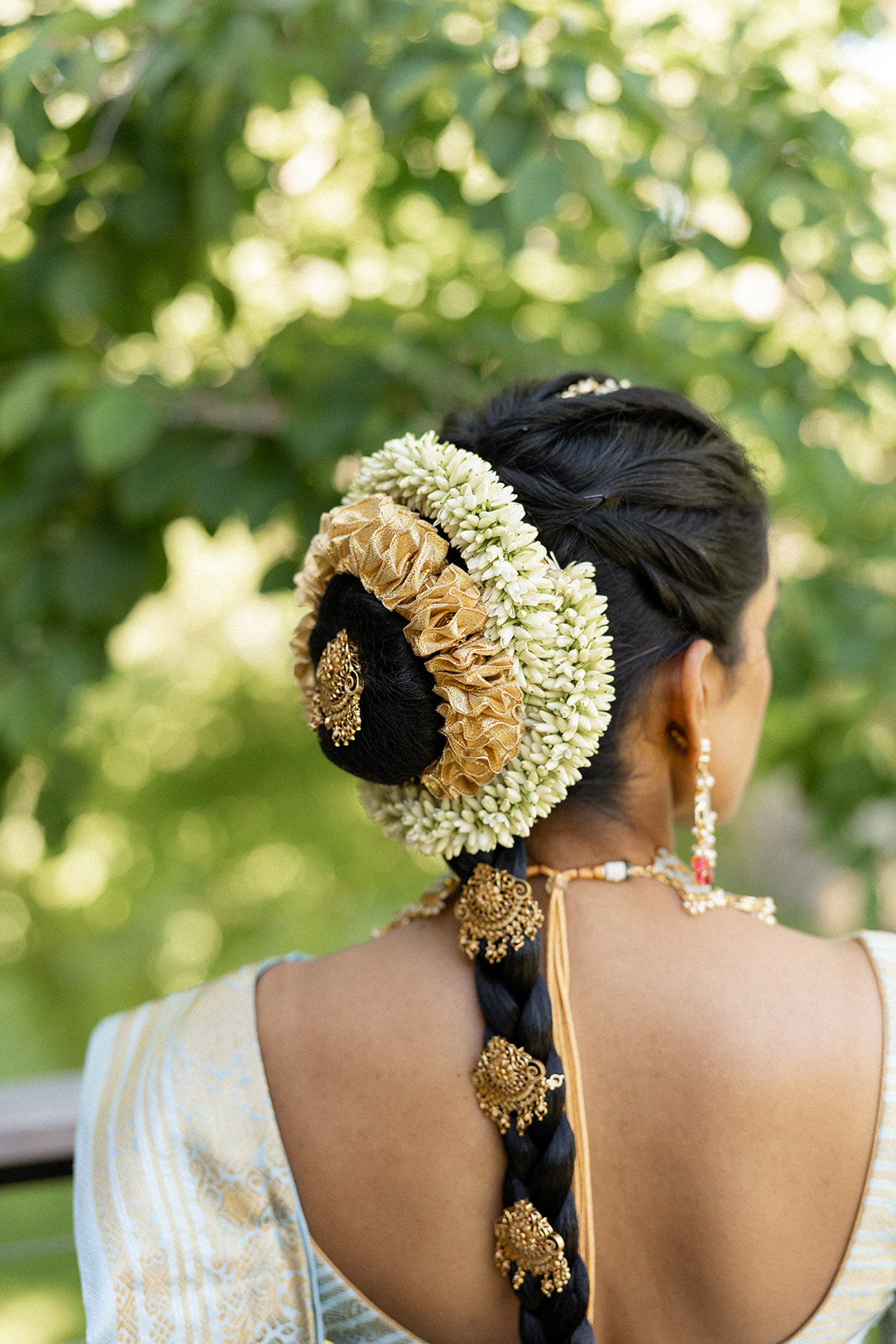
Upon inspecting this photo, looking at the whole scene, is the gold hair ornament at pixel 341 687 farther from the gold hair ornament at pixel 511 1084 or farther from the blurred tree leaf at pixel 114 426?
the blurred tree leaf at pixel 114 426

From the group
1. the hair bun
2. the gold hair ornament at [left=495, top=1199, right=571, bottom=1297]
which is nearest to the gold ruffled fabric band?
the hair bun

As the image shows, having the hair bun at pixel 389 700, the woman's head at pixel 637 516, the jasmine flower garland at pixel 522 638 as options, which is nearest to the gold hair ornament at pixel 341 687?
the hair bun at pixel 389 700

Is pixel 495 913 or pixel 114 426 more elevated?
pixel 114 426

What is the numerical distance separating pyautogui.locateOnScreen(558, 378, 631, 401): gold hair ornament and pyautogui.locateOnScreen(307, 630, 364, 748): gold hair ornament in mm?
394

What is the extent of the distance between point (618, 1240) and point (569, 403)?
0.90m

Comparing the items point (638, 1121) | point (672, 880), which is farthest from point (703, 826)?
point (638, 1121)

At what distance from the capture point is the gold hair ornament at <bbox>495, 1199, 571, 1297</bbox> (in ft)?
3.46

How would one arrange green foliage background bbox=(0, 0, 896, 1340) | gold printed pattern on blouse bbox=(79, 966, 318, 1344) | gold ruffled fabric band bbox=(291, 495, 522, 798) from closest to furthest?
gold ruffled fabric band bbox=(291, 495, 522, 798) < gold printed pattern on blouse bbox=(79, 966, 318, 1344) < green foliage background bbox=(0, 0, 896, 1340)

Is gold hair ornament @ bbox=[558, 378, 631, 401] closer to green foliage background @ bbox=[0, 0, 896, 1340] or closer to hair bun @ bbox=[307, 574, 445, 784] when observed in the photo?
green foliage background @ bbox=[0, 0, 896, 1340]

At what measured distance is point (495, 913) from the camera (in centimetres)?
113

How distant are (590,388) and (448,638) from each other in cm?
42

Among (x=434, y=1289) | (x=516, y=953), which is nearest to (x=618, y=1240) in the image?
(x=434, y=1289)

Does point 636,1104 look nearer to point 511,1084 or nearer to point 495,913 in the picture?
point 511,1084

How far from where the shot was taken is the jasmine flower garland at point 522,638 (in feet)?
3.49
